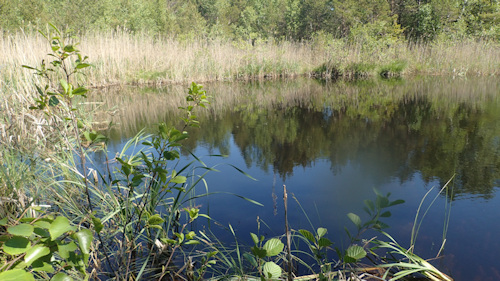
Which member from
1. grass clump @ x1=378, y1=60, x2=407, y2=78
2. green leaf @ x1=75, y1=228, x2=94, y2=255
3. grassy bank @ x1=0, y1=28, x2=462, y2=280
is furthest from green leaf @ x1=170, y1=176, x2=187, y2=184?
grass clump @ x1=378, y1=60, x2=407, y2=78

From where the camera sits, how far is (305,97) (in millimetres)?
6688

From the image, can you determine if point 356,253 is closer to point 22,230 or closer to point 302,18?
point 22,230

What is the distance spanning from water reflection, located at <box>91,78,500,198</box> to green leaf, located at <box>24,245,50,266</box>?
1.95m

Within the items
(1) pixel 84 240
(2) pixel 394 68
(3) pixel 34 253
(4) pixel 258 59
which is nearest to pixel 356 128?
(1) pixel 84 240

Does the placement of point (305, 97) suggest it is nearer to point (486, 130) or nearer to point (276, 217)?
point (486, 130)

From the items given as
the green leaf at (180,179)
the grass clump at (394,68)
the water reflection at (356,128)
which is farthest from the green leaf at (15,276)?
the grass clump at (394,68)

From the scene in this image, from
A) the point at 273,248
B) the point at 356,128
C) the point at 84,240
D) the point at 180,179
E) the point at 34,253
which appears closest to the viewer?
the point at 34,253

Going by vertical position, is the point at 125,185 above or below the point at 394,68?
below

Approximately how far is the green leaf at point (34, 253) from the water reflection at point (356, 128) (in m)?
1.95

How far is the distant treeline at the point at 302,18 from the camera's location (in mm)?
13367

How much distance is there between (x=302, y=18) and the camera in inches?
1076

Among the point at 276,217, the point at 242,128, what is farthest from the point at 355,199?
the point at 242,128

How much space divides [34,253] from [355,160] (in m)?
2.62

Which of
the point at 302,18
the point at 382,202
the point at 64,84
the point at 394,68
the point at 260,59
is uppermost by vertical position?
the point at 302,18
